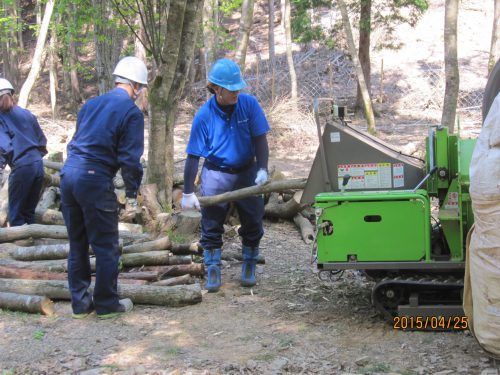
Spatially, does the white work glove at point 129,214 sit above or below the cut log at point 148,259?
above

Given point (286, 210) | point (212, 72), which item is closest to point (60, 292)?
point (212, 72)

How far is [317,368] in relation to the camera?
418 cm

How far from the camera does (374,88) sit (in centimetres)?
2602

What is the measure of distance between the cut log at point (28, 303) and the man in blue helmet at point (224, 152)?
147cm

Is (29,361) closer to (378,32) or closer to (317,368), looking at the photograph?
(317,368)

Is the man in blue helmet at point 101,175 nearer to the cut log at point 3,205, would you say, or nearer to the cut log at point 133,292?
the cut log at point 133,292

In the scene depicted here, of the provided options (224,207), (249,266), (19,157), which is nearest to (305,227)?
(249,266)

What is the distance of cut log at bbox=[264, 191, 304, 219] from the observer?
9.16 m

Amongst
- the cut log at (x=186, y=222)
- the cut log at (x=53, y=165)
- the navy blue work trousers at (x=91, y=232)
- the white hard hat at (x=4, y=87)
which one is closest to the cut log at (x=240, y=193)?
the navy blue work trousers at (x=91, y=232)

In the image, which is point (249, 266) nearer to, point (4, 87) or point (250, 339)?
point (250, 339)

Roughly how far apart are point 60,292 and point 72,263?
0.54 meters

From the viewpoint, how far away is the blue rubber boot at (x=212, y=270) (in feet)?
19.8
